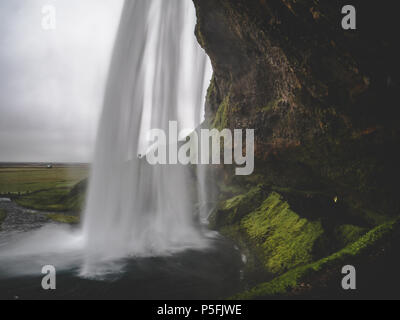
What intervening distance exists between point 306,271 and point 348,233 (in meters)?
4.39

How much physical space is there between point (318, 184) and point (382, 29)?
334 inches

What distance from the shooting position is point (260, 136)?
1623cm

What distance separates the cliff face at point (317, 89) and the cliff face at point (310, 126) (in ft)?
0.14

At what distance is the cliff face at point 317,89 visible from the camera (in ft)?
26.5

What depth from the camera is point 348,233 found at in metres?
9.75

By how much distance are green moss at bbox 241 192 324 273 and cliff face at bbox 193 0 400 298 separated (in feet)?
0.20

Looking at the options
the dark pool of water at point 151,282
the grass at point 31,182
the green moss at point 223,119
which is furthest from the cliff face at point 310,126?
the grass at point 31,182

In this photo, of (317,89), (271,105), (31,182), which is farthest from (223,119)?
(31,182)

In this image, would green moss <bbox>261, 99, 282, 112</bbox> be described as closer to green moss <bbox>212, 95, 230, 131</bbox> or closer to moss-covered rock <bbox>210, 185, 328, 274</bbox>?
green moss <bbox>212, 95, 230, 131</bbox>

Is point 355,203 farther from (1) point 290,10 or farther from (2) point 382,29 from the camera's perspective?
(1) point 290,10

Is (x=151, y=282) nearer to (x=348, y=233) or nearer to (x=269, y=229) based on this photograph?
(x=269, y=229)

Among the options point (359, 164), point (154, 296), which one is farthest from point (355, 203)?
point (154, 296)

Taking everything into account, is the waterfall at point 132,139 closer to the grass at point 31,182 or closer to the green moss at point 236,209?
the green moss at point 236,209

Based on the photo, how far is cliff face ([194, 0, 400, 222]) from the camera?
8.09 meters
